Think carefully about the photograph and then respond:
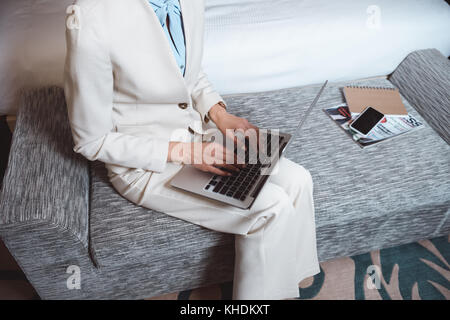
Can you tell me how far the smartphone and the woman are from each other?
15.8 inches

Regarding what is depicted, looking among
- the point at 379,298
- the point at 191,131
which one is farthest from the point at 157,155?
the point at 379,298

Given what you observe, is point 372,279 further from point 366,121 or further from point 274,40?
point 274,40

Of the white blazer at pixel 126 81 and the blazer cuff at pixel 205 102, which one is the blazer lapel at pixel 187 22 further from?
the blazer cuff at pixel 205 102

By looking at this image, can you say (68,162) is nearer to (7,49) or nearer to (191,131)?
(191,131)

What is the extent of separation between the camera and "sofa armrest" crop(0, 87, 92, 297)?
38.0 inches

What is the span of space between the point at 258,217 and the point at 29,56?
3.41 ft

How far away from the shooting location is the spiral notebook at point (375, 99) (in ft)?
4.76

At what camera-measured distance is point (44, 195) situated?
3.28 feet

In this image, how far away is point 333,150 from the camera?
1308 mm

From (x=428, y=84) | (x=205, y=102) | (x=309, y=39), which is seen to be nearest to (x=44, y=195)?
(x=205, y=102)

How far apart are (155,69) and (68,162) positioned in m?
0.42

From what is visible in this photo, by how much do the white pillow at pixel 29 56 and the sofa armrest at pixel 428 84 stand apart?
1.40m

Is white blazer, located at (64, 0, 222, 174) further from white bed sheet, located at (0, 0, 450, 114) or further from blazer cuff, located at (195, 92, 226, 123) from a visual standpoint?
white bed sheet, located at (0, 0, 450, 114)

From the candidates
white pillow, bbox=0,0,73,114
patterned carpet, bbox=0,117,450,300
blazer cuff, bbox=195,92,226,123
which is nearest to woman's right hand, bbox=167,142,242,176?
blazer cuff, bbox=195,92,226,123
